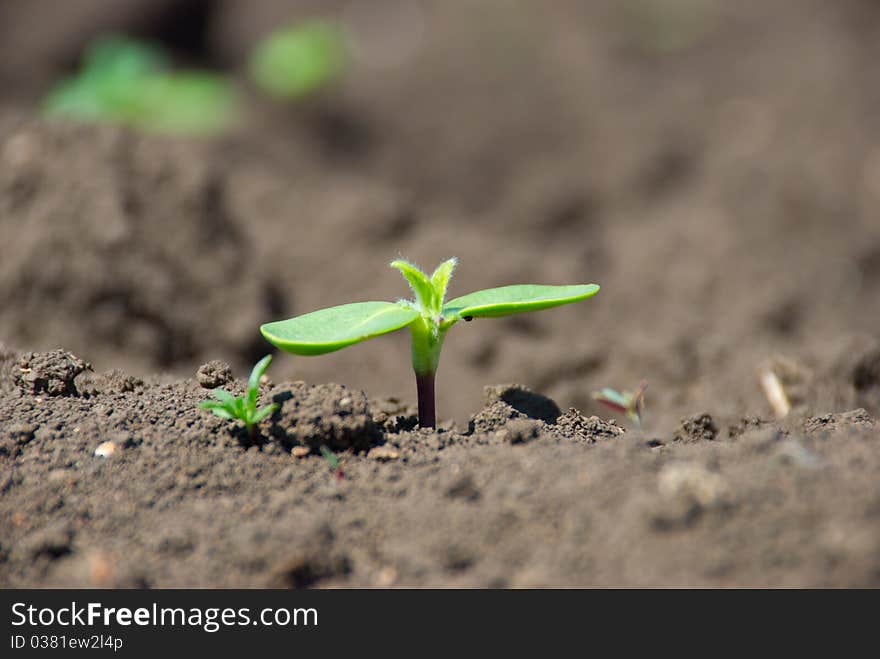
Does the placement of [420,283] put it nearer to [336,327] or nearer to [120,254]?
[336,327]

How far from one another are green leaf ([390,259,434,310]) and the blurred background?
978mm

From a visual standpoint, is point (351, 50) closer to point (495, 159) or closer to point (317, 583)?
point (495, 159)

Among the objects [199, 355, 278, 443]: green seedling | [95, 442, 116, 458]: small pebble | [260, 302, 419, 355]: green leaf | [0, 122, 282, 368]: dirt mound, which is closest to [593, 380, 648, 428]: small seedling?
[260, 302, 419, 355]: green leaf

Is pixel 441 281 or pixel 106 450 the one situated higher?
pixel 441 281

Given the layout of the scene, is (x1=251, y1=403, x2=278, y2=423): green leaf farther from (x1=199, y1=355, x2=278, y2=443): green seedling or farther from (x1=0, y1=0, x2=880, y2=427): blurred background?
(x1=0, y1=0, x2=880, y2=427): blurred background

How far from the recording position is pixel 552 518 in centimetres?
150

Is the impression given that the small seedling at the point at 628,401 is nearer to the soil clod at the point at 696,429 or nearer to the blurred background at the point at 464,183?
the soil clod at the point at 696,429

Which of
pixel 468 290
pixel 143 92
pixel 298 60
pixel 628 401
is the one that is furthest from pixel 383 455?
pixel 298 60

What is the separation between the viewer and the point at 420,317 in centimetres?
192

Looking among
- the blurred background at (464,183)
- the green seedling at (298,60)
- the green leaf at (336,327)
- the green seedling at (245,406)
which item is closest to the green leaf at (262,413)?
the green seedling at (245,406)

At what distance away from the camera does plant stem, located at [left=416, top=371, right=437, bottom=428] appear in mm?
1994

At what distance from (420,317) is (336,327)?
218mm

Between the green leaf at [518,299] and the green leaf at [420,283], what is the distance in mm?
42

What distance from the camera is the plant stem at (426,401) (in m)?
1.99
